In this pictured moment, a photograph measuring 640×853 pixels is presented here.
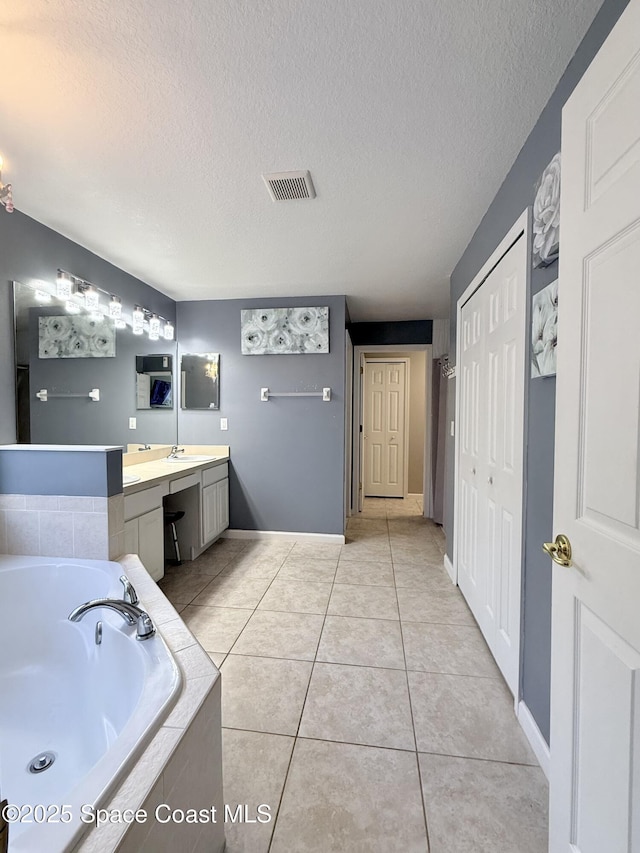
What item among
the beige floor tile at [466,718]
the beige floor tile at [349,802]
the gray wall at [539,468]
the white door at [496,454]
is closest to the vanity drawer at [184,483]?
the beige floor tile at [349,802]

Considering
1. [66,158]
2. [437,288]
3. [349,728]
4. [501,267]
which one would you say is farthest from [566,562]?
[437,288]

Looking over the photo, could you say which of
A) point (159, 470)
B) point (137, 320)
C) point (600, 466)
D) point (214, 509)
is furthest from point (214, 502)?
point (600, 466)

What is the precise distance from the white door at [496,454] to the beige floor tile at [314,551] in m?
1.20

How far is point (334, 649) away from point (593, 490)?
1.61 metres

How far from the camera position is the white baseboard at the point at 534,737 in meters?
1.23

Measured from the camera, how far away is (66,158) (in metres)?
1.60

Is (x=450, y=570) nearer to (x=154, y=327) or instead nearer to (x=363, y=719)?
(x=363, y=719)

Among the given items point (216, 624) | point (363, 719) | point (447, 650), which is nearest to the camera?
point (363, 719)

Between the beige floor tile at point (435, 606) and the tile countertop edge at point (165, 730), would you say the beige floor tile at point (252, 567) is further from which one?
the tile countertop edge at point (165, 730)

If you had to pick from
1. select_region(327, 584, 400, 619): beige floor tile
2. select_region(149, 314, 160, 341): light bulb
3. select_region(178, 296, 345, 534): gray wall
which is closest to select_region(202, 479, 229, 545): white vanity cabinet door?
select_region(178, 296, 345, 534): gray wall

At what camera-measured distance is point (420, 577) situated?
2754 mm

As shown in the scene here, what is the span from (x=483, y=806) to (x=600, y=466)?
1.18 metres

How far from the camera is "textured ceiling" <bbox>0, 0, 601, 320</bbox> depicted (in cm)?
104

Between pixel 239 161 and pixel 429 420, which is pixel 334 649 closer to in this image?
pixel 239 161
